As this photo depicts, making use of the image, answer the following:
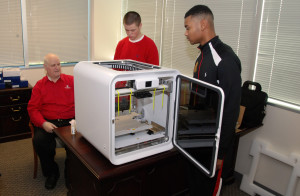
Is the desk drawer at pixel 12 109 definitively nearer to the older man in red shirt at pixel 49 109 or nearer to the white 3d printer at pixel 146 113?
the older man in red shirt at pixel 49 109

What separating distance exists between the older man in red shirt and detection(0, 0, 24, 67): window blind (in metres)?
1.23

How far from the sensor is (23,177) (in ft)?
8.56

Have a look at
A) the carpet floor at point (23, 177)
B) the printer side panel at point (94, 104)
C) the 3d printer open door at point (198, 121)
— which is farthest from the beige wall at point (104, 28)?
the 3d printer open door at point (198, 121)

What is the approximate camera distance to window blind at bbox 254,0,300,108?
2201mm

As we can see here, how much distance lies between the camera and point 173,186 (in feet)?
6.63

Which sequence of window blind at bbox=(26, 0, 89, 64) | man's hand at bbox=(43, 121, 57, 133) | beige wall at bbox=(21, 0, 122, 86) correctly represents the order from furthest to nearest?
beige wall at bbox=(21, 0, 122, 86)
window blind at bbox=(26, 0, 89, 64)
man's hand at bbox=(43, 121, 57, 133)

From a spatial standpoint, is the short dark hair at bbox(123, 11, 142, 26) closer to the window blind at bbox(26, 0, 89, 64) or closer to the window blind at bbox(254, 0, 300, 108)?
the window blind at bbox(254, 0, 300, 108)

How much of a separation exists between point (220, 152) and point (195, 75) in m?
0.53

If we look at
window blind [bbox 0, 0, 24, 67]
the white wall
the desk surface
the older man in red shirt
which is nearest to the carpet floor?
the older man in red shirt

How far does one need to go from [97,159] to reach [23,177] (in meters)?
1.49

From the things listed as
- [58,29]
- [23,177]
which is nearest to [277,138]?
[23,177]

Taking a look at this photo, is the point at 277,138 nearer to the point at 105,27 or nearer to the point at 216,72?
the point at 216,72

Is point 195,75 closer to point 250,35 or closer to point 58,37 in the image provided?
point 250,35

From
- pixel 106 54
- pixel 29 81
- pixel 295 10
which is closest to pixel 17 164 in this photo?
pixel 29 81
